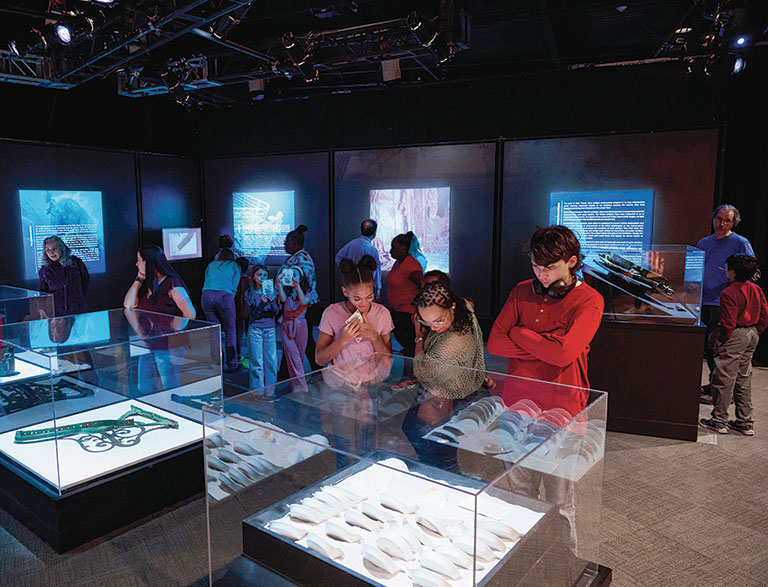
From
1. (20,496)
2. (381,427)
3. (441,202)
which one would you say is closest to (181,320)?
(20,496)

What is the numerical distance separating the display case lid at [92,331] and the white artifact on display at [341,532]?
6.11 feet

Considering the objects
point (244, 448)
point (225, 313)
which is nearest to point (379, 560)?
point (244, 448)

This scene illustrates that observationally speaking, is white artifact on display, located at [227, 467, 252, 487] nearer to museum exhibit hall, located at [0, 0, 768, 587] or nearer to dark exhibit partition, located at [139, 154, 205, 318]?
museum exhibit hall, located at [0, 0, 768, 587]

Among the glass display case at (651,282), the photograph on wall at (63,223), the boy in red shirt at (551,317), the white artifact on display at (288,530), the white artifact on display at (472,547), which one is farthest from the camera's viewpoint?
the photograph on wall at (63,223)

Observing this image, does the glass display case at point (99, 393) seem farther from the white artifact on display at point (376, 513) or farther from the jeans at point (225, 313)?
the jeans at point (225, 313)

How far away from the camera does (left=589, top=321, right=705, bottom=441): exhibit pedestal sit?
14.5ft

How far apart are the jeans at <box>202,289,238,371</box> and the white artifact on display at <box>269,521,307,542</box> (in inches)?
181

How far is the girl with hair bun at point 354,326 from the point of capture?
310cm

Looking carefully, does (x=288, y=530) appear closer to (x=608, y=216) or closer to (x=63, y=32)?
(x=63, y=32)

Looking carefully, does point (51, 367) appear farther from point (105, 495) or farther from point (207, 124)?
point (207, 124)

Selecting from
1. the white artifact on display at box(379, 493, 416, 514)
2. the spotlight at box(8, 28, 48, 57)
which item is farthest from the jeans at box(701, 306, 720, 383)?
the spotlight at box(8, 28, 48, 57)

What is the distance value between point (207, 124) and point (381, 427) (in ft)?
30.0

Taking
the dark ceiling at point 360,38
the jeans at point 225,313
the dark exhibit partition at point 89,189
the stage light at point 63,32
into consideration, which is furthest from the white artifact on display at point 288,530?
the dark exhibit partition at point 89,189

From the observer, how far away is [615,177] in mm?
7152
